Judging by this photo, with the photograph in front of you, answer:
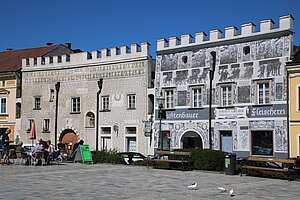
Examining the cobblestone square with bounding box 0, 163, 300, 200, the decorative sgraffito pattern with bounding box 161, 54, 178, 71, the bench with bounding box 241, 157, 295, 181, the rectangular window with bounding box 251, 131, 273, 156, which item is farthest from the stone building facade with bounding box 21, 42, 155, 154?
the cobblestone square with bounding box 0, 163, 300, 200

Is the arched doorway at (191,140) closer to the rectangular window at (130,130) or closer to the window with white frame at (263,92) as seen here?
the rectangular window at (130,130)

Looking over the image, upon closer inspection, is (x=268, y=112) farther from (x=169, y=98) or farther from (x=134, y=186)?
(x=134, y=186)

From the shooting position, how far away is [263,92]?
2634 cm

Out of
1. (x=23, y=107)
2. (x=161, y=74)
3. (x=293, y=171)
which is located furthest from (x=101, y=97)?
(x=293, y=171)

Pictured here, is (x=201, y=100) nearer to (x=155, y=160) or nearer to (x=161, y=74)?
(x=161, y=74)

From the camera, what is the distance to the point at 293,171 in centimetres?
1731

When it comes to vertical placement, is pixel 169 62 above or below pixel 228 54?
below

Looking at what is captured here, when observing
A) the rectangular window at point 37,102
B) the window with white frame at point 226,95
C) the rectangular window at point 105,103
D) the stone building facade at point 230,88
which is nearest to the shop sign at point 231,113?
the stone building facade at point 230,88

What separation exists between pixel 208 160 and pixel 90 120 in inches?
646

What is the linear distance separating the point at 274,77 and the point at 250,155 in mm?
4953

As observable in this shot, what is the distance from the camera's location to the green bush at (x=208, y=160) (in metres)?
20.1

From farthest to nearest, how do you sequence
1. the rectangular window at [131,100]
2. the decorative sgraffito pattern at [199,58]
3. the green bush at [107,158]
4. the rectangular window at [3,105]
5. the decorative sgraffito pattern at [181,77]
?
the rectangular window at [3,105] → the rectangular window at [131,100] → the decorative sgraffito pattern at [181,77] → the decorative sgraffito pattern at [199,58] → the green bush at [107,158]

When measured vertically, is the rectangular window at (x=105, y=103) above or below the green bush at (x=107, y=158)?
above

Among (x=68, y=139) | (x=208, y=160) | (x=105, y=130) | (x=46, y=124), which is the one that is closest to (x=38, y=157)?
(x=208, y=160)
